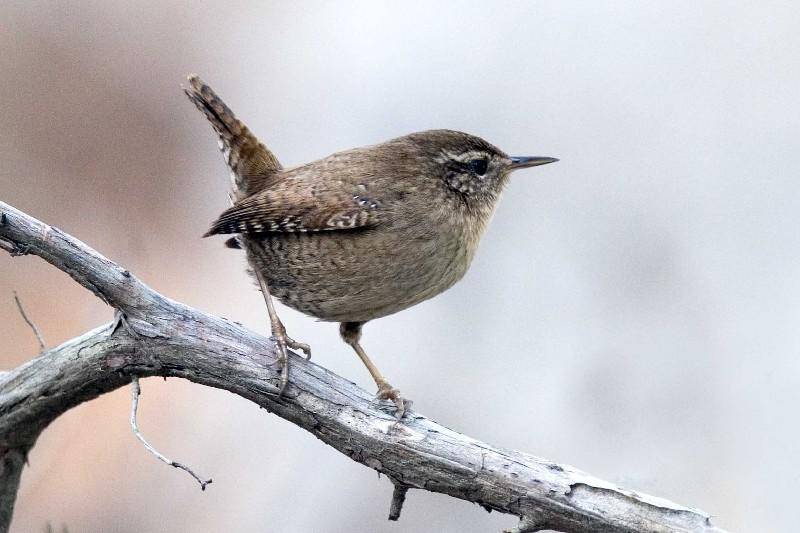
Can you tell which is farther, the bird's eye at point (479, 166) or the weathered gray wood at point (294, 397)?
the bird's eye at point (479, 166)

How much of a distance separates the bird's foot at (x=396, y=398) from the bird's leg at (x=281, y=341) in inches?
11.4

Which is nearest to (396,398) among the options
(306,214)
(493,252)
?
(306,214)

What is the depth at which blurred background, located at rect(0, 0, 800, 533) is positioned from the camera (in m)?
4.32

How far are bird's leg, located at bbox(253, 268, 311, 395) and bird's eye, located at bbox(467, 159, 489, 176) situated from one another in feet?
2.95

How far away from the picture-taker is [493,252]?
15.1ft

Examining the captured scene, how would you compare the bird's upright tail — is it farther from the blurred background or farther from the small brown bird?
the blurred background

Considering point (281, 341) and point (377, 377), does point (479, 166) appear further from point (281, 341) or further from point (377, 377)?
point (281, 341)

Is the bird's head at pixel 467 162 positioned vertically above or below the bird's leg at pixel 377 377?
above

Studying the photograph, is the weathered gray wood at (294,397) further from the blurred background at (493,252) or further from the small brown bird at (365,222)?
the blurred background at (493,252)

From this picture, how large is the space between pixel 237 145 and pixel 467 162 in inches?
35.2

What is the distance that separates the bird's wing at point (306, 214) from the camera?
10.6 ft

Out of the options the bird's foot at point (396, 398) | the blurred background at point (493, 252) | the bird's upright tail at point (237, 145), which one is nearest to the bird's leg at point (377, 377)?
the bird's foot at point (396, 398)

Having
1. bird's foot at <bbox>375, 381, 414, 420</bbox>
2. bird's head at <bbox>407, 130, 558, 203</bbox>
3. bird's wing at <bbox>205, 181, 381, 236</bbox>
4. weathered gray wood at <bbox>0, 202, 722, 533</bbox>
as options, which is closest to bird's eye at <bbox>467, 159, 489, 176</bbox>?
bird's head at <bbox>407, 130, 558, 203</bbox>

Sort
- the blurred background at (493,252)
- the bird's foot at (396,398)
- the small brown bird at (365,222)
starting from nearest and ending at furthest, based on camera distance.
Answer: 1. the bird's foot at (396,398)
2. the small brown bird at (365,222)
3. the blurred background at (493,252)
